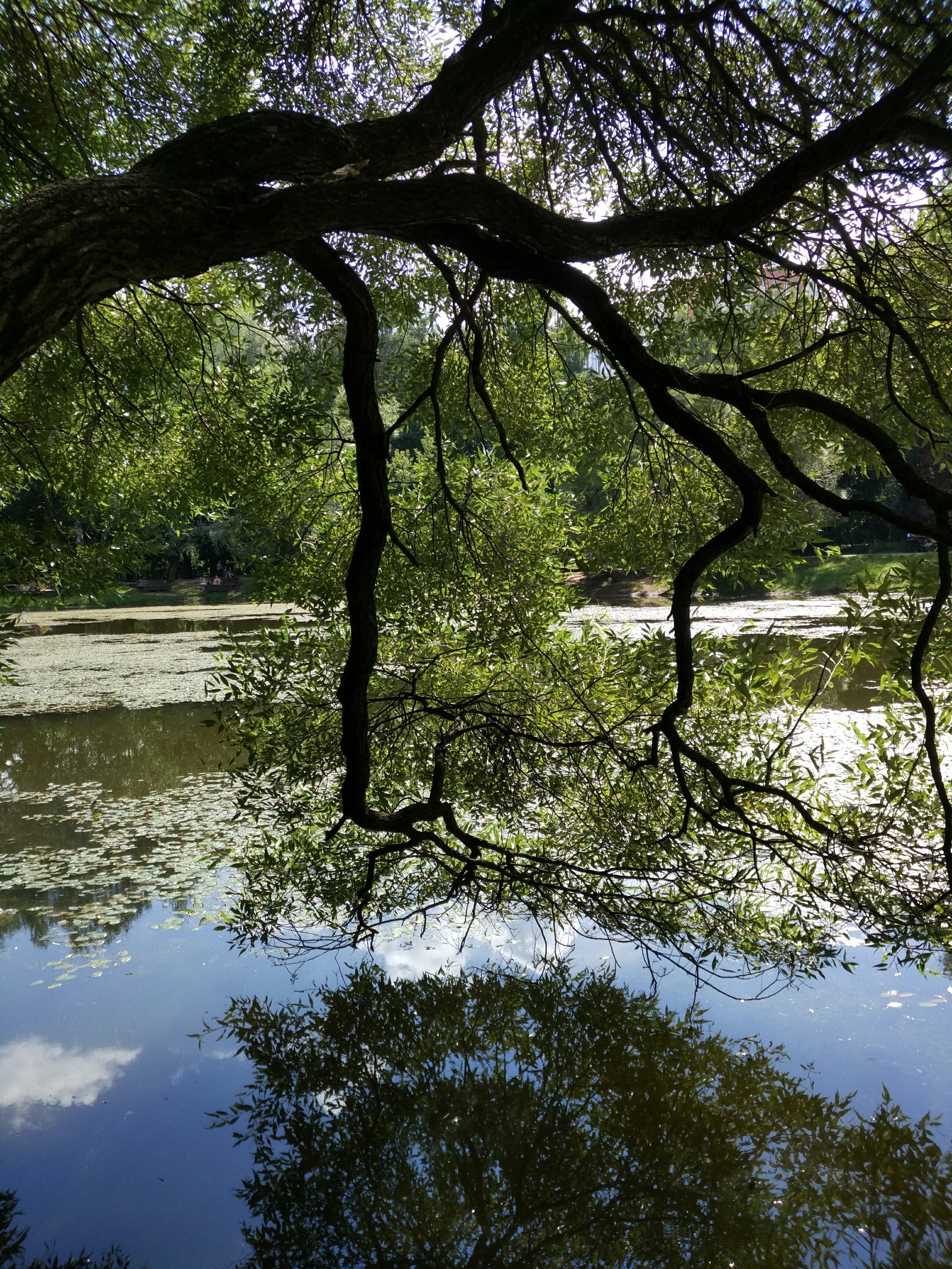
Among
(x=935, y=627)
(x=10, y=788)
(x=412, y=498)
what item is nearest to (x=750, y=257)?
(x=935, y=627)

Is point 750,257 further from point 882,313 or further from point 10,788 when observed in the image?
point 10,788

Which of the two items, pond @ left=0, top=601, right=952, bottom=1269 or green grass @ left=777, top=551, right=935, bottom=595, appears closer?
Result: pond @ left=0, top=601, right=952, bottom=1269

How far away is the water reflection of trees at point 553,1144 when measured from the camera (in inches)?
111

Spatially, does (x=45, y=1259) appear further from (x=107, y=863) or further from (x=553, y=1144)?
(x=107, y=863)

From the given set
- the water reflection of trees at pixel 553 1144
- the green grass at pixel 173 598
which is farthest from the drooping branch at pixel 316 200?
the green grass at pixel 173 598

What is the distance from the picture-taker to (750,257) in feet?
13.3

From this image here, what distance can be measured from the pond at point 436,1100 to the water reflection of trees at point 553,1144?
11 millimetres

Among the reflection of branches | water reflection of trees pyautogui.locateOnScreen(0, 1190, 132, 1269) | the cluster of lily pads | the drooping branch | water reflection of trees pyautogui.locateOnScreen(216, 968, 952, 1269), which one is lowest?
water reflection of trees pyautogui.locateOnScreen(216, 968, 952, 1269)

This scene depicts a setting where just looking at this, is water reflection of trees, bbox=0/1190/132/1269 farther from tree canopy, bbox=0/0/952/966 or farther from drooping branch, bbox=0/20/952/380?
drooping branch, bbox=0/20/952/380

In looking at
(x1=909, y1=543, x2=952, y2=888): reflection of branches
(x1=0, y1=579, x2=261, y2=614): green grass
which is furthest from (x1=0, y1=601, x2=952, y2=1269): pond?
(x1=0, y1=579, x2=261, y2=614): green grass

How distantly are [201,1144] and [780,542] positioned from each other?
12.3 ft

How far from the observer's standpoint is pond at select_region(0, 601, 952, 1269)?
9.48ft

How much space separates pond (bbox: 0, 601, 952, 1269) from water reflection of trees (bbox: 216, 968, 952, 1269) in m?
0.01

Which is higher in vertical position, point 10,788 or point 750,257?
point 750,257
